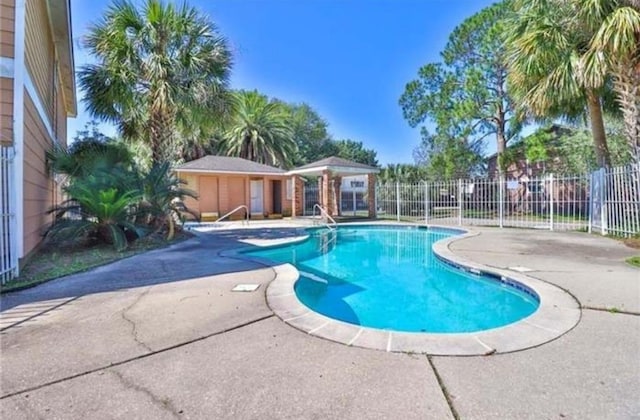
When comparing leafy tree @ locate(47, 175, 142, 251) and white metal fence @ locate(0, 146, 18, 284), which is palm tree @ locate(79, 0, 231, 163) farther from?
white metal fence @ locate(0, 146, 18, 284)

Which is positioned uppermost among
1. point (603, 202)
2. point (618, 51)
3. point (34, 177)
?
A: point (618, 51)

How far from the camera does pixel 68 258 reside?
685 cm

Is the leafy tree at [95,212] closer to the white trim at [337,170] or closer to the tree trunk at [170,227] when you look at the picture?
the tree trunk at [170,227]

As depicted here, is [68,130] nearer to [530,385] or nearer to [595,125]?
[530,385]

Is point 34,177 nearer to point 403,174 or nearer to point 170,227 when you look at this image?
point 170,227

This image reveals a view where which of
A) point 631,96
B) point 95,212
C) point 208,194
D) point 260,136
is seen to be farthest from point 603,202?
point 260,136

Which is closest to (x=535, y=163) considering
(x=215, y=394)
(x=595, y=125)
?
(x=595, y=125)

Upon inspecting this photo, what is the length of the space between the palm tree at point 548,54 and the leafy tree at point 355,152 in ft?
96.0

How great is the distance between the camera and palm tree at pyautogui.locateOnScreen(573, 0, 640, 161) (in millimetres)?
7648

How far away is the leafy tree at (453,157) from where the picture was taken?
67.8 ft


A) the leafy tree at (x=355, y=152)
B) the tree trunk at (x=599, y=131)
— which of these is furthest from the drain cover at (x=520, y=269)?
the leafy tree at (x=355, y=152)

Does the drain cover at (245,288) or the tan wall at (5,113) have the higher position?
the tan wall at (5,113)

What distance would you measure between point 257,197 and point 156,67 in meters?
11.0

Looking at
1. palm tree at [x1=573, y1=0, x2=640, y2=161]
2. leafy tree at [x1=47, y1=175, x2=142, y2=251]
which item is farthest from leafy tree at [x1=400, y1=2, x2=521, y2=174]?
leafy tree at [x1=47, y1=175, x2=142, y2=251]
